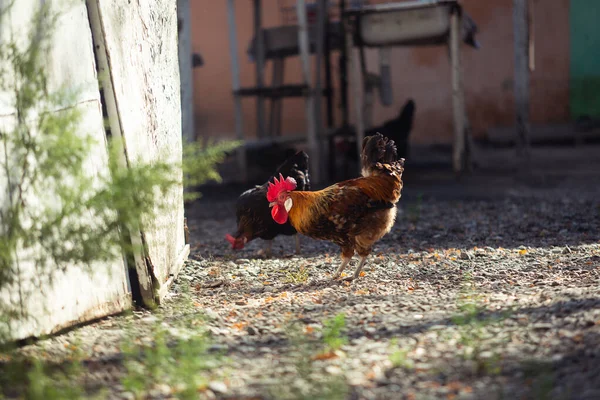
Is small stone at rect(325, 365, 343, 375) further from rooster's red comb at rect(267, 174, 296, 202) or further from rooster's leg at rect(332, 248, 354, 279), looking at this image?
rooster's red comb at rect(267, 174, 296, 202)

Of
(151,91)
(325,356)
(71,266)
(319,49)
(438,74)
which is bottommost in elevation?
(325,356)

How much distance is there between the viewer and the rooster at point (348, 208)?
535 cm

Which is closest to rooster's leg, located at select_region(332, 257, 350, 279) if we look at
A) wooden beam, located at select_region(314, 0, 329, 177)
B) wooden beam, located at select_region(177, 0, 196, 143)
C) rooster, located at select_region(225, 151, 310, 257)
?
rooster, located at select_region(225, 151, 310, 257)

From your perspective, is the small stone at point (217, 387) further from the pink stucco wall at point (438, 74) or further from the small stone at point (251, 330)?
the pink stucco wall at point (438, 74)

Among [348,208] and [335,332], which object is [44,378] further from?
[348,208]

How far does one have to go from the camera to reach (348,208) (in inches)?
210

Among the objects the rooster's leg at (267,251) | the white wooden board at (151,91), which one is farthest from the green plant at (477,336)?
the rooster's leg at (267,251)

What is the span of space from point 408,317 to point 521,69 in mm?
7375

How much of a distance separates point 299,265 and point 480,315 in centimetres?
233

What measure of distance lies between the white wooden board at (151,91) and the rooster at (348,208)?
2.66 ft

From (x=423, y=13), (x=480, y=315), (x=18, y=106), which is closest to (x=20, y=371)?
(x=18, y=106)

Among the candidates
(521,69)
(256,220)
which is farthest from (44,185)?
(521,69)

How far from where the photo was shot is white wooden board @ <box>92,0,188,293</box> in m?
4.37

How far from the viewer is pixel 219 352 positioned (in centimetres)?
368
